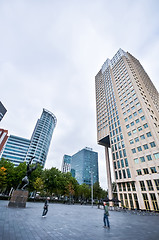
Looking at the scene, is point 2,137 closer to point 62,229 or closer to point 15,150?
point 15,150

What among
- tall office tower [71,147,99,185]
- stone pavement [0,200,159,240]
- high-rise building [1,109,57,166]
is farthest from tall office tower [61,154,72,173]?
stone pavement [0,200,159,240]

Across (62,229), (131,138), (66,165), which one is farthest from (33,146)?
(62,229)

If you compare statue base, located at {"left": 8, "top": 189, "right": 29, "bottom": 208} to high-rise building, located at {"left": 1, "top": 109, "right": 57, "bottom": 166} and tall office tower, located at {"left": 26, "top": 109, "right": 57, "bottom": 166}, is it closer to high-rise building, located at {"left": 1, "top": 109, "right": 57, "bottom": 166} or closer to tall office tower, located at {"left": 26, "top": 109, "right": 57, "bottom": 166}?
high-rise building, located at {"left": 1, "top": 109, "right": 57, "bottom": 166}

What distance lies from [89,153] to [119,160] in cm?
9992

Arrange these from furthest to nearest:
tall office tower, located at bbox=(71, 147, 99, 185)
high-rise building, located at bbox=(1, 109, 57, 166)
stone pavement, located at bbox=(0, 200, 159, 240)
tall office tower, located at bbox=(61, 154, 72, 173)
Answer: tall office tower, located at bbox=(61, 154, 72, 173)
tall office tower, located at bbox=(71, 147, 99, 185)
high-rise building, located at bbox=(1, 109, 57, 166)
stone pavement, located at bbox=(0, 200, 159, 240)

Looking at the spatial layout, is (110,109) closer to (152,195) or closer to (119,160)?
(119,160)

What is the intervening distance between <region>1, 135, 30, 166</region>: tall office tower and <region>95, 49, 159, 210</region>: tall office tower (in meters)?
72.5

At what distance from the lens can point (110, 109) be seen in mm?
54875

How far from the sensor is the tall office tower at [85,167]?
122375 mm

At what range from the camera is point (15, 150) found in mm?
94688

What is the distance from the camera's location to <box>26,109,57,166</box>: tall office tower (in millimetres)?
103050

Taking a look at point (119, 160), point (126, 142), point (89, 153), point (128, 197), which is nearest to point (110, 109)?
point (126, 142)

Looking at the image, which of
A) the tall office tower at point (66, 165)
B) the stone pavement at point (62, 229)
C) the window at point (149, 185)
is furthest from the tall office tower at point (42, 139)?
the stone pavement at point (62, 229)

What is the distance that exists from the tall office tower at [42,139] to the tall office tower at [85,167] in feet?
133
